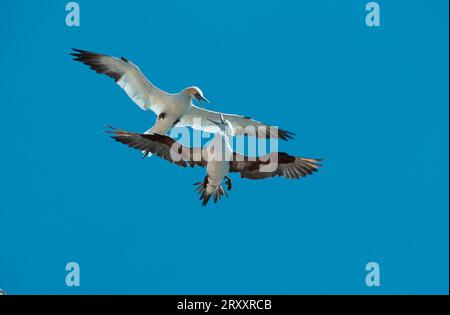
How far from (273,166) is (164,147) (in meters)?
2.46

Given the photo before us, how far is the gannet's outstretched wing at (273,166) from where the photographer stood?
20.9 meters

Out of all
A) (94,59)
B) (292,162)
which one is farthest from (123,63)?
(292,162)

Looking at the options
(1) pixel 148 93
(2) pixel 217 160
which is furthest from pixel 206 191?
(1) pixel 148 93

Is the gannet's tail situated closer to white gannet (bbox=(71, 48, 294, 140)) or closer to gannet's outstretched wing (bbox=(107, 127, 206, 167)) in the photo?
gannet's outstretched wing (bbox=(107, 127, 206, 167))

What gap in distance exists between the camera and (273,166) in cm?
2109

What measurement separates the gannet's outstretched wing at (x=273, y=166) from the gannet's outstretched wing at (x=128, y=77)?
4.81 meters

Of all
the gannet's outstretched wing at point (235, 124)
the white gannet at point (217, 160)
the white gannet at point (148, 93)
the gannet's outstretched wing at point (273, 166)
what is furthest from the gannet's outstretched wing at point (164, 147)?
the gannet's outstretched wing at point (235, 124)

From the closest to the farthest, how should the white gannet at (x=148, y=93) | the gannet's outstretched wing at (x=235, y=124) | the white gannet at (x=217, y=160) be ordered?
the white gannet at (x=217, y=160)
the white gannet at (x=148, y=93)
the gannet's outstretched wing at (x=235, y=124)

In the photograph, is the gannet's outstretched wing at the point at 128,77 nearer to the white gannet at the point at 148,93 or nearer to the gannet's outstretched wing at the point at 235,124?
the white gannet at the point at 148,93

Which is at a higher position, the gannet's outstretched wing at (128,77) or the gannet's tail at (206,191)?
the gannet's outstretched wing at (128,77)

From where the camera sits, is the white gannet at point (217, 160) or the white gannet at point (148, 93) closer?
the white gannet at point (217, 160)

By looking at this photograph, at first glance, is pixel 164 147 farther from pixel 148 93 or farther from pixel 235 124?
pixel 235 124

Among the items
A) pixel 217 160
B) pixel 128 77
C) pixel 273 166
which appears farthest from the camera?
pixel 128 77
